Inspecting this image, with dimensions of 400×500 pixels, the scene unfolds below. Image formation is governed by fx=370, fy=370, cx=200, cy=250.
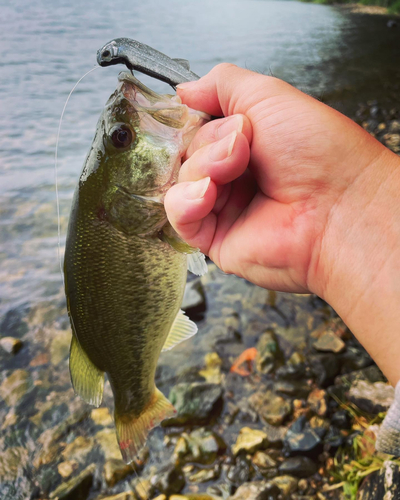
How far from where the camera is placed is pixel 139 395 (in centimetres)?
226

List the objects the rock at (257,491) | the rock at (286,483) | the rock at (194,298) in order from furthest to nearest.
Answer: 1. the rock at (194,298)
2. the rock at (286,483)
3. the rock at (257,491)

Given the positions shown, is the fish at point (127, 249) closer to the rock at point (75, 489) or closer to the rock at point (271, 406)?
the rock at point (75, 489)

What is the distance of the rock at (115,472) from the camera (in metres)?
2.99

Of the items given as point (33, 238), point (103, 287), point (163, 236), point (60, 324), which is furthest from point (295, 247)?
point (33, 238)

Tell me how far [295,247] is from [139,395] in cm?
136

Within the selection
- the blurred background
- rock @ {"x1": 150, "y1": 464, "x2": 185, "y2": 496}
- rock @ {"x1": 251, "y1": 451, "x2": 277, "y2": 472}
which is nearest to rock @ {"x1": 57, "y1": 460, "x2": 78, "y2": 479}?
the blurred background

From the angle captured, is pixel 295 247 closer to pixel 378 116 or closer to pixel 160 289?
pixel 160 289

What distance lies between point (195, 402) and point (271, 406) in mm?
702

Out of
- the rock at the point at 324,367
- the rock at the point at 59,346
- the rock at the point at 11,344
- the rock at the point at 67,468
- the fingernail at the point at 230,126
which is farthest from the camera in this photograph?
the rock at the point at 11,344

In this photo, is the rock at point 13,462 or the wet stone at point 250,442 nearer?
the wet stone at point 250,442

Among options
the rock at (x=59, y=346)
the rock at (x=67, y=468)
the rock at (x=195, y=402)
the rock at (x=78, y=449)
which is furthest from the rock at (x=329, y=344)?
the rock at (x=59, y=346)

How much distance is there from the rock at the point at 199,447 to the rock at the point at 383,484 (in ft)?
3.62

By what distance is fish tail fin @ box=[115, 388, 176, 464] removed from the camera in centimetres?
220

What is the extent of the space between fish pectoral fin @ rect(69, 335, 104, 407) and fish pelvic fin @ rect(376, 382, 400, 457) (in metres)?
1.38
